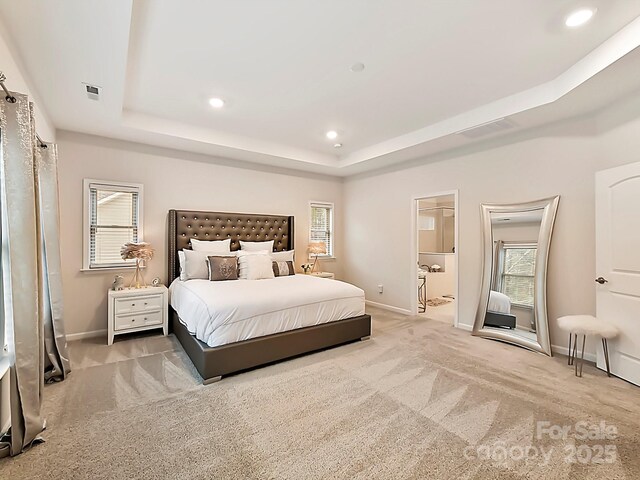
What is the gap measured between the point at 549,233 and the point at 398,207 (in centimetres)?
233

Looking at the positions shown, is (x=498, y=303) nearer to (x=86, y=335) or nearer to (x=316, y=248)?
(x=316, y=248)

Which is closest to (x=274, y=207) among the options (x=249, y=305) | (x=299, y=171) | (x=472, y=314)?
(x=299, y=171)

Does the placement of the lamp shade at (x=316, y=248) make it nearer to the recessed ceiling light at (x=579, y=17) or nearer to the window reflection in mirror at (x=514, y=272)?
the window reflection in mirror at (x=514, y=272)

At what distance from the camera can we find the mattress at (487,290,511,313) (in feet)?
12.7

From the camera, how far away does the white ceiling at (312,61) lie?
2059mm

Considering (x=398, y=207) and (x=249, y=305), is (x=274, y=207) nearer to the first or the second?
(x=398, y=207)

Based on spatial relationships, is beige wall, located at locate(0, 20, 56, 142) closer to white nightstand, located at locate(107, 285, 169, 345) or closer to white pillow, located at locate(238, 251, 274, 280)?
Result: white nightstand, located at locate(107, 285, 169, 345)

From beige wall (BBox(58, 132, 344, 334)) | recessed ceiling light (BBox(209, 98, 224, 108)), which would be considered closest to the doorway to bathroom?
beige wall (BBox(58, 132, 344, 334))

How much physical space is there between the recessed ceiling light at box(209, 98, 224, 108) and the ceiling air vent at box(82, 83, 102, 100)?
104 cm

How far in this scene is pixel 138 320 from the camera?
3.86m

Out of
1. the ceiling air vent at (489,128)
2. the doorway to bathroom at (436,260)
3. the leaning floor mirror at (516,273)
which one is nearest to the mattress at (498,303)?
the leaning floor mirror at (516,273)

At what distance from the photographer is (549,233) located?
350cm

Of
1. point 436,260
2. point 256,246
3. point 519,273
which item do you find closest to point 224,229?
point 256,246

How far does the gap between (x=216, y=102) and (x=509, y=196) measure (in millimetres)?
3845
